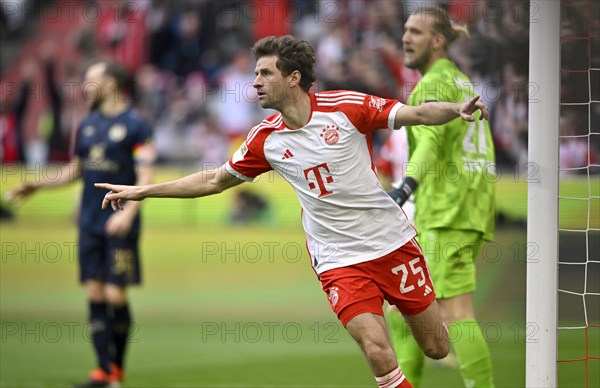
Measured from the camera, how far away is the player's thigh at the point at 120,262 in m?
7.01

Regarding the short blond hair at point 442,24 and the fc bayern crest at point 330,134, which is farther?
the short blond hair at point 442,24

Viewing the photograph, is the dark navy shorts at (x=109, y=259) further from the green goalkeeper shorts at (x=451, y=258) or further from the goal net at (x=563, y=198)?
the goal net at (x=563, y=198)

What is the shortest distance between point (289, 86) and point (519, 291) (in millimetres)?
6033

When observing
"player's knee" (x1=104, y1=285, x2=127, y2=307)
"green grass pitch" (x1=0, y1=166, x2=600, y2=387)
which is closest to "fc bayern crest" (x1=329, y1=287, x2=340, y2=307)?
"green grass pitch" (x1=0, y1=166, x2=600, y2=387)

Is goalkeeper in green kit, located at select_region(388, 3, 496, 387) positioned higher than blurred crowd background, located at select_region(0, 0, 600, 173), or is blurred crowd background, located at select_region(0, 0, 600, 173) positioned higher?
blurred crowd background, located at select_region(0, 0, 600, 173)

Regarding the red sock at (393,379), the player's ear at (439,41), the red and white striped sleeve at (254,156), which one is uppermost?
the player's ear at (439,41)

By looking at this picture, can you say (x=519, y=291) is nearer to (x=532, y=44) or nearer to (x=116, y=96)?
(x=116, y=96)

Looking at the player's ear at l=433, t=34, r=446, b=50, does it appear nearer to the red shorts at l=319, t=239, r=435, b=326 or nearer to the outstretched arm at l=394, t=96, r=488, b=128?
the outstretched arm at l=394, t=96, r=488, b=128

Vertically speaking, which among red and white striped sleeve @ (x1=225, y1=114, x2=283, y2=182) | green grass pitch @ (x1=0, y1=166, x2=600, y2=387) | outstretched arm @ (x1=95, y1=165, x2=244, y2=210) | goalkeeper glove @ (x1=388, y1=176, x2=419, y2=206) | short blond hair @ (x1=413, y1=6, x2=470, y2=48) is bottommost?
green grass pitch @ (x1=0, y1=166, x2=600, y2=387)

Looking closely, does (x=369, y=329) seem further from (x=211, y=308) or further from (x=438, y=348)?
(x=211, y=308)

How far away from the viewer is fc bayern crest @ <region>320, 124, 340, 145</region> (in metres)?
4.57

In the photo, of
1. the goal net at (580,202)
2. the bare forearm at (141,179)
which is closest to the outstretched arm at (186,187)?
the goal net at (580,202)

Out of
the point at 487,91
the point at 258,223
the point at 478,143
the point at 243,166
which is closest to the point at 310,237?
the point at 243,166

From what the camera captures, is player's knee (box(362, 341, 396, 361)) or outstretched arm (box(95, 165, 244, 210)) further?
outstretched arm (box(95, 165, 244, 210))
